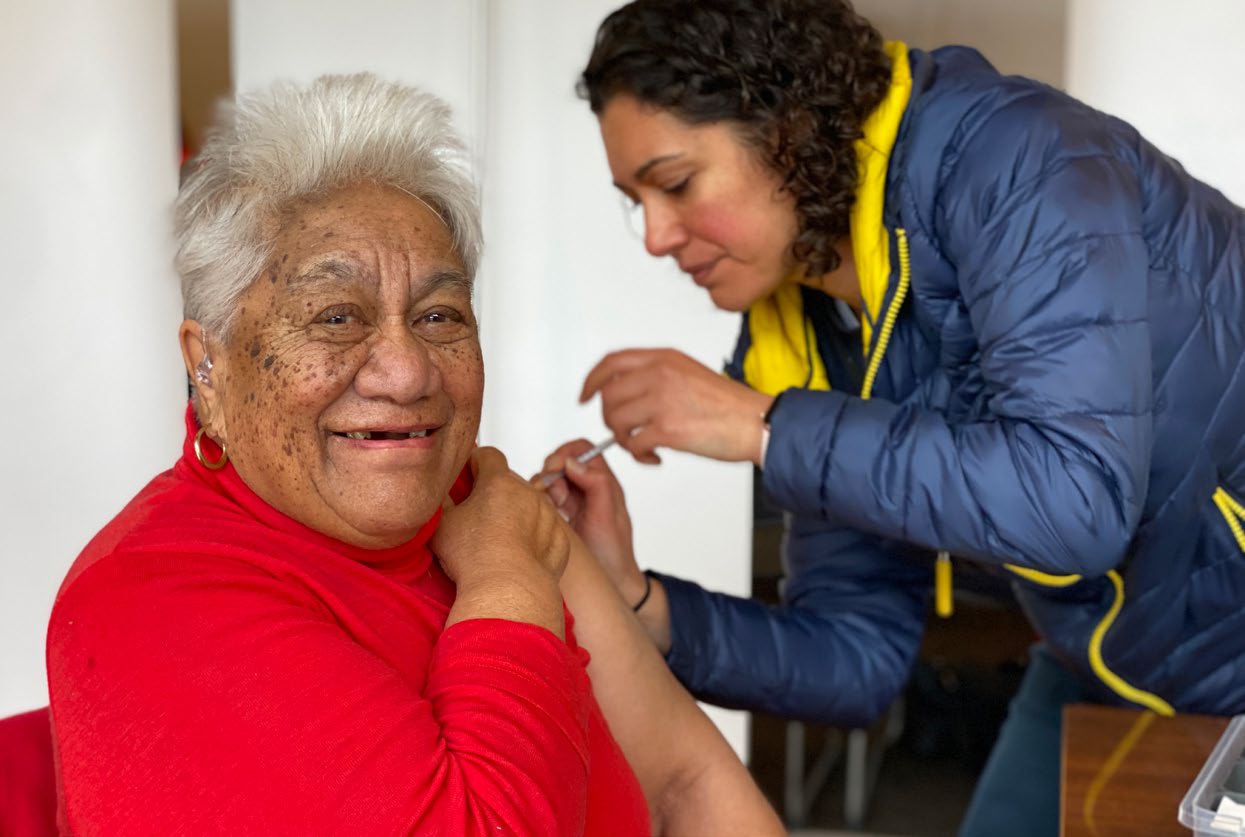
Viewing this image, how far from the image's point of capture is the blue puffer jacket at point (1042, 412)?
59.0 inches

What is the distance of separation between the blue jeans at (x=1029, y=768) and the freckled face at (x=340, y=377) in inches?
45.8

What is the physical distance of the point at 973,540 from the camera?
1559 mm

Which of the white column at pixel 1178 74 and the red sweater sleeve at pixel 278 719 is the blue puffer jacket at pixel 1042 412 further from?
the white column at pixel 1178 74

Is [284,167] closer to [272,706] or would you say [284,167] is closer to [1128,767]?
[272,706]

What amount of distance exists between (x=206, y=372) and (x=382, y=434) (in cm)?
17

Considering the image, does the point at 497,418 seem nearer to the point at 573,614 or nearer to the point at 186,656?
the point at 573,614

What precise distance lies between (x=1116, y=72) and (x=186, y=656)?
7.34ft

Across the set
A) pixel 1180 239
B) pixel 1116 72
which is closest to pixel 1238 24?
pixel 1116 72

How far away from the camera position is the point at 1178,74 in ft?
8.64

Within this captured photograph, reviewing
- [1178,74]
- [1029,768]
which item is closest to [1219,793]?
[1029,768]

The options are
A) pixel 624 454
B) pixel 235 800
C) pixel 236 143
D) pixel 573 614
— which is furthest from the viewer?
pixel 624 454

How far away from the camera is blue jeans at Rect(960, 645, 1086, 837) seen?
6.56 ft

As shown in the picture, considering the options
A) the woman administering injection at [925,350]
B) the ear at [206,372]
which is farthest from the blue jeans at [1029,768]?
the ear at [206,372]

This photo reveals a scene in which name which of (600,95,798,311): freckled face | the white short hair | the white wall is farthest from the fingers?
the white wall
